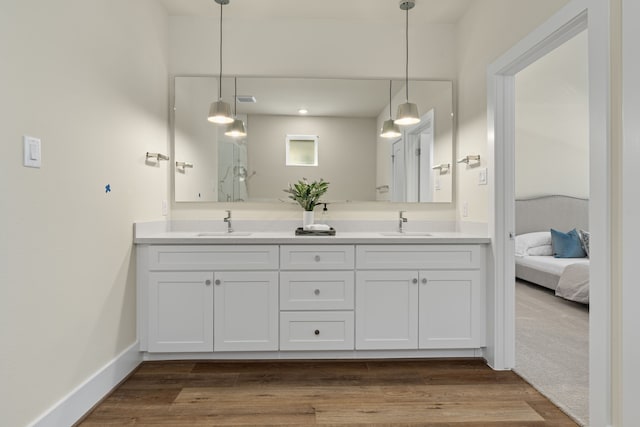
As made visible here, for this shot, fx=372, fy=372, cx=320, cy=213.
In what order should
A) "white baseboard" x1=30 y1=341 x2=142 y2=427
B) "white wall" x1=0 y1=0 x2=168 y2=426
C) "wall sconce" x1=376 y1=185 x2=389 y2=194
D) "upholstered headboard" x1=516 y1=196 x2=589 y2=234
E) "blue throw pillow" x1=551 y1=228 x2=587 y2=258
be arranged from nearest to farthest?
"white wall" x1=0 y1=0 x2=168 y2=426 < "white baseboard" x1=30 y1=341 x2=142 y2=427 < "wall sconce" x1=376 y1=185 x2=389 y2=194 < "blue throw pillow" x1=551 y1=228 x2=587 y2=258 < "upholstered headboard" x1=516 y1=196 x2=589 y2=234

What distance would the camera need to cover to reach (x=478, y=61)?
2.64 metres

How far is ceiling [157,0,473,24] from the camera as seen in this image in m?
2.72

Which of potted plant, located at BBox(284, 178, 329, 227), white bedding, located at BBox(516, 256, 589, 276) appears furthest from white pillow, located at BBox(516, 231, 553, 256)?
potted plant, located at BBox(284, 178, 329, 227)

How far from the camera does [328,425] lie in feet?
Result: 5.80

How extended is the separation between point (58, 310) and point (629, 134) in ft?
8.05

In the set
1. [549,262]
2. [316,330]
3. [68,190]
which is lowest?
[316,330]

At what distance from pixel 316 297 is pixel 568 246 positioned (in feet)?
12.4

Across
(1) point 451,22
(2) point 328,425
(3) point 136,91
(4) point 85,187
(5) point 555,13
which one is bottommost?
(2) point 328,425

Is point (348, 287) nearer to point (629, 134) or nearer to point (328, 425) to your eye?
point (328, 425)

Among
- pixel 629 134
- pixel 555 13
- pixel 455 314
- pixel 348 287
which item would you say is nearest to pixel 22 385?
pixel 348 287

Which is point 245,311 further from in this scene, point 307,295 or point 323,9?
point 323,9

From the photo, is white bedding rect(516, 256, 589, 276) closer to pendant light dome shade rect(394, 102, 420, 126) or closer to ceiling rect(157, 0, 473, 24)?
pendant light dome shade rect(394, 102, 420, 126)

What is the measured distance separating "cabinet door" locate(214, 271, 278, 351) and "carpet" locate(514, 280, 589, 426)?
1.61 m

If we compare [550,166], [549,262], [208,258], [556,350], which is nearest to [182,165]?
[208,258]
